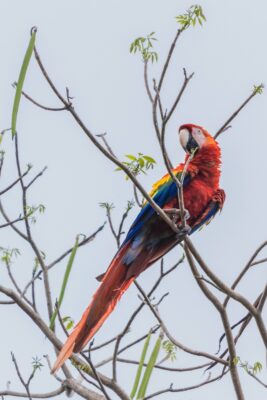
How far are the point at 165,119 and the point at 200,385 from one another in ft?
3.98

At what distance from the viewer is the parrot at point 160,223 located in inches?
160

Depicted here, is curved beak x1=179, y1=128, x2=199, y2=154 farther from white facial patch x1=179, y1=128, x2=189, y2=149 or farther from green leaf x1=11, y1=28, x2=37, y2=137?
green leaf x1=11, y1=28, x2=37, y2=137

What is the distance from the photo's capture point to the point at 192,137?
4.88 m

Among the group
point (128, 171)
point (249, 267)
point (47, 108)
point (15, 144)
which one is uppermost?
point (15, 144)

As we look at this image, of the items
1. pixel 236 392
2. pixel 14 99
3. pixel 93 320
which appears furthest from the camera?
pixel 93 320

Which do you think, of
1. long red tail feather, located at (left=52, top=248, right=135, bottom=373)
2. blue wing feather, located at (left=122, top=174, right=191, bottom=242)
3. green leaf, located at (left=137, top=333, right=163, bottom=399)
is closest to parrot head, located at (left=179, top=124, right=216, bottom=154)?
blue wing feather, located at (left=122, top=174, right=191, bottom=242)

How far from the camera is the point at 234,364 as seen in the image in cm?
323

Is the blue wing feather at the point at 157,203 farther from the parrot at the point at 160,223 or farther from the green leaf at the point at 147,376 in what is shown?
the green leaf at the point at 147,376

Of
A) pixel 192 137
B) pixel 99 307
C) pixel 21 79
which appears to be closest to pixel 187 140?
pixel 192 137

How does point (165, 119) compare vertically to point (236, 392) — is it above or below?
above

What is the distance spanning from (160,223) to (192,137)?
801 mm

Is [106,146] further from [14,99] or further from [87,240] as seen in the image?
[87,240]

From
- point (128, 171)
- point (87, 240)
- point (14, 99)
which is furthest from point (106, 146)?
point (87, 240)

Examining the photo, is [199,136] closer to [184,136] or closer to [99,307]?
[184,136]
